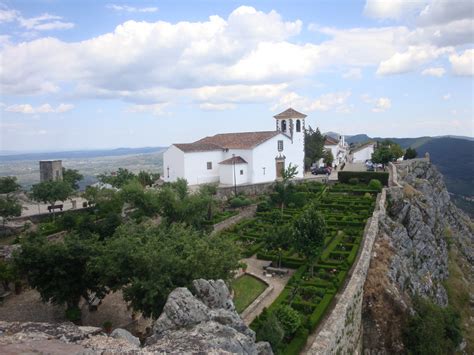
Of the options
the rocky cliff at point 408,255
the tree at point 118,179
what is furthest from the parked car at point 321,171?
the tree at point 118,179

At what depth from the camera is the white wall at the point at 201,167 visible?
4766 centimetres

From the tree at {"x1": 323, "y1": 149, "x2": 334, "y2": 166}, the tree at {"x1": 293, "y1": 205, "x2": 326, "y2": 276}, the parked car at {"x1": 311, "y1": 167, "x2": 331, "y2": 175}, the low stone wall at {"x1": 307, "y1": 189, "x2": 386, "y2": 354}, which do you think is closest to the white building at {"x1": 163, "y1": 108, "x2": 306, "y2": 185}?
the parked car at {"x1": 311, "y1": 167, "x2": 331, "y2": 175}

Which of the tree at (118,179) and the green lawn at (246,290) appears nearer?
the green lawn at (246,290)

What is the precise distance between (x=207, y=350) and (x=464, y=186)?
169230 mm

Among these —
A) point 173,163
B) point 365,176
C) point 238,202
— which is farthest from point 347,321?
point 173,163

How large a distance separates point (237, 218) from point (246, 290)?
14.9 metres

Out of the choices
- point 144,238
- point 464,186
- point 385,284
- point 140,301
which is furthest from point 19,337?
point 464,186

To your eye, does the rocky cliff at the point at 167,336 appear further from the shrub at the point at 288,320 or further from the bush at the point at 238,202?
the bush at the point at 238,202

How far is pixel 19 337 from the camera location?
380 inches

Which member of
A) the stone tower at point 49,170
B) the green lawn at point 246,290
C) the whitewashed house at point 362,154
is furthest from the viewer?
the whitewashed house at point 362,154

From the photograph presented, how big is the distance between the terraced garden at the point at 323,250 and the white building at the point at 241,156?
546 cm

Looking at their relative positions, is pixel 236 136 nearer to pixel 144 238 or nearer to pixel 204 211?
pixel 204 211

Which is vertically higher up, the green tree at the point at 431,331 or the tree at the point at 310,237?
A: the tree at the point at 310,237

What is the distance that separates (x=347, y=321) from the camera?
64.3ft
